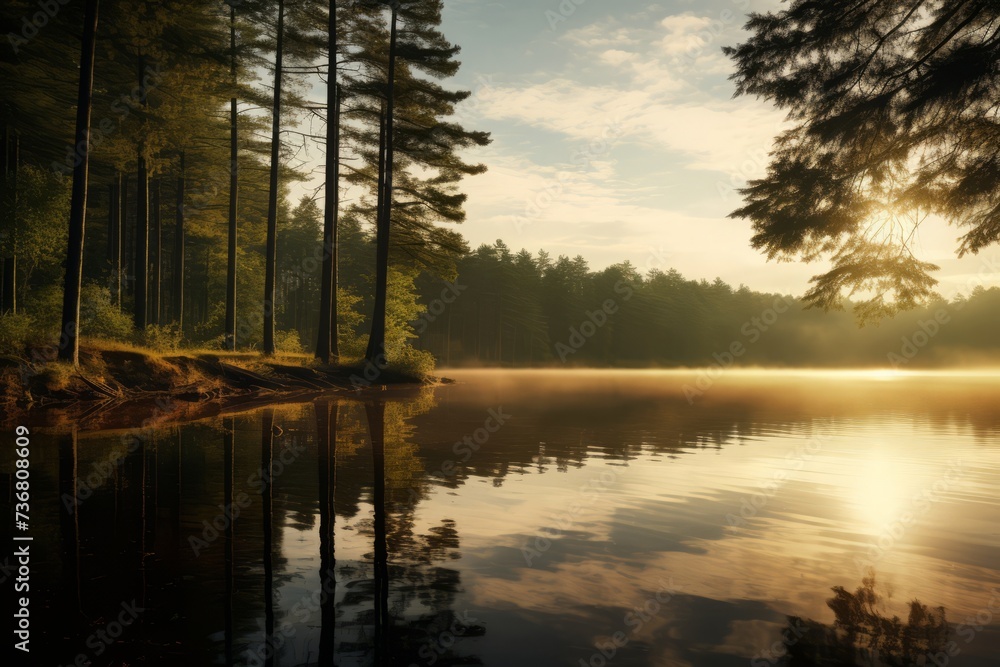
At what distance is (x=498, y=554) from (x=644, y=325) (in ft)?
372

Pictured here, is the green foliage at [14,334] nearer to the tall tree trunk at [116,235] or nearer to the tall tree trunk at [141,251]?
the tall tree trunk at [141,251]

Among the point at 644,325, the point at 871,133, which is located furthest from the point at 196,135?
the point at 644,325

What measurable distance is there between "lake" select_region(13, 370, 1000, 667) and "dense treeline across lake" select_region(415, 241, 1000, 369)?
51475 mm

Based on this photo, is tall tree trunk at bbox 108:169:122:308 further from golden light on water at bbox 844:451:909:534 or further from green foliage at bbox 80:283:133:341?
golden light on water at bbox 844:451:909:534

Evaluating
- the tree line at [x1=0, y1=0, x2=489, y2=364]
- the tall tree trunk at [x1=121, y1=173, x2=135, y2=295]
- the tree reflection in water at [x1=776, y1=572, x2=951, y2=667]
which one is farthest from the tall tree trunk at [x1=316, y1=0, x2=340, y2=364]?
the tree reflection in water at [x1=776, y1=572, x2=951, y2=667]

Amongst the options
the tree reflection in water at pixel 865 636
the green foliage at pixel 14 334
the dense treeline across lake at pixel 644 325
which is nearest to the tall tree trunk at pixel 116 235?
the green foliage at pixel 14 334

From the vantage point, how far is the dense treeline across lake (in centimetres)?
9450

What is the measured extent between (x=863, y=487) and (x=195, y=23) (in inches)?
1132

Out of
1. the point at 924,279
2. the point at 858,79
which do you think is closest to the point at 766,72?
the point at 858,79

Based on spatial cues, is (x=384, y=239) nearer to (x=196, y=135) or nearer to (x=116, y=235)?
(x=196, y=135)

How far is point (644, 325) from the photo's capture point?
382ft

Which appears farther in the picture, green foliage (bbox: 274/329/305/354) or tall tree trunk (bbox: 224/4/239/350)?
green foliage (bbox: 274/329/305/354)

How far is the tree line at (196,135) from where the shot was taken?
22453 mm

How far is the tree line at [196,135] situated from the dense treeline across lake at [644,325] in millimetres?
39282
